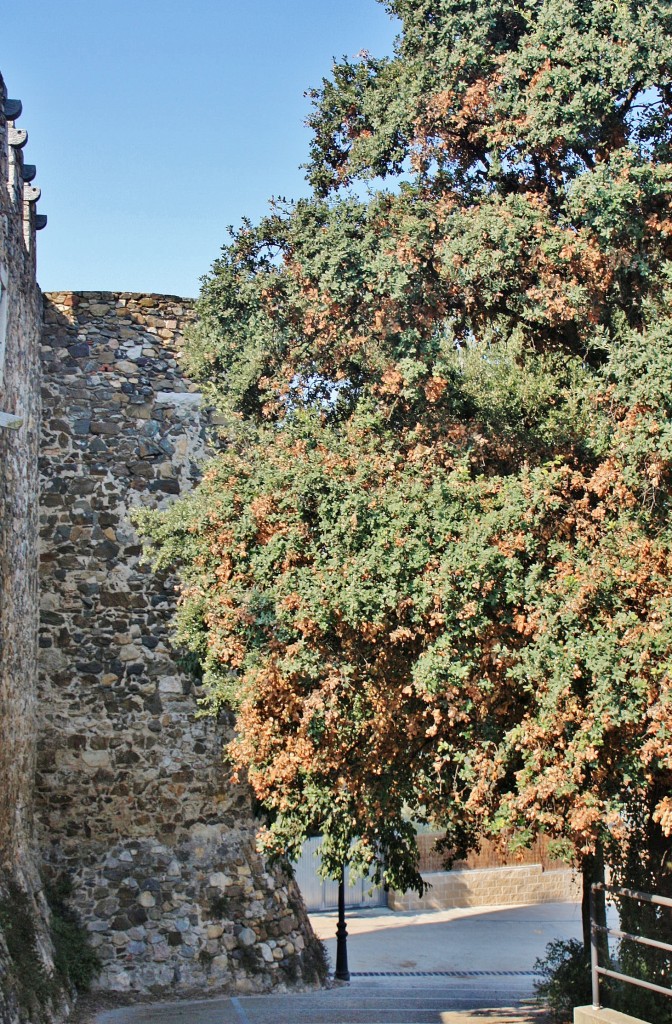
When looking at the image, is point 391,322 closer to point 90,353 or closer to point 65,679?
point 90,353

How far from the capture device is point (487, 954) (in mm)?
16469

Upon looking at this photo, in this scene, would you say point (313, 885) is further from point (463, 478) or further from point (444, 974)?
point (463, 478)

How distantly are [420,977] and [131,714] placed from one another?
602 cm

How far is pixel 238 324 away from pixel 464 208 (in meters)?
2.70

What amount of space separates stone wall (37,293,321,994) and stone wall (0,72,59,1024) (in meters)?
0.41

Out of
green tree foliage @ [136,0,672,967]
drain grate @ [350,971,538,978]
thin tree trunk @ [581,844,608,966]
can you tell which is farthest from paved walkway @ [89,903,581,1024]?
green tree foliage @ [136,0,672,967]

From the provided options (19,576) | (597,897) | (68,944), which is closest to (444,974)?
(68,944)

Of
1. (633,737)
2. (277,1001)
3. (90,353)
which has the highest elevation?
(90,353)

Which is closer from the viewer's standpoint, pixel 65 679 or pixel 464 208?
pixel 464 208

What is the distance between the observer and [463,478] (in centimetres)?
834

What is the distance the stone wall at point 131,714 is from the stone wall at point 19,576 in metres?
0.41

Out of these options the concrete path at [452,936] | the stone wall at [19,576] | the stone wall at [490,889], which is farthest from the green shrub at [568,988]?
the stone wall at [490,889]

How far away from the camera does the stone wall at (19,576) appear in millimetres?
9352

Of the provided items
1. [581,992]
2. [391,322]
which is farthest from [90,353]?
[581,992]
